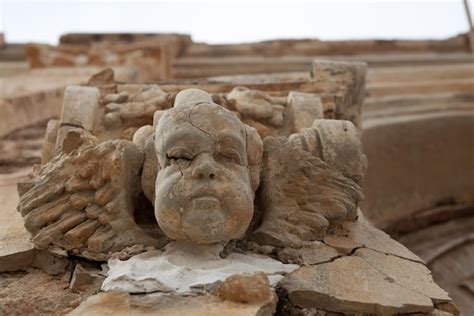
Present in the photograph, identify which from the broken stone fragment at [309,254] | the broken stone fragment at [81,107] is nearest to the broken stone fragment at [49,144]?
the broken stone fragment at [81,107]

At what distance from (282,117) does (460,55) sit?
4.35m

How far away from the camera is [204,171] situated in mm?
1586

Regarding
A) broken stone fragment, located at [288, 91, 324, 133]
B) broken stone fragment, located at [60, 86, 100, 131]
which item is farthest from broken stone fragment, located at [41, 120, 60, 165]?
broken stone fragment, located at [288, 91, 324, 133]

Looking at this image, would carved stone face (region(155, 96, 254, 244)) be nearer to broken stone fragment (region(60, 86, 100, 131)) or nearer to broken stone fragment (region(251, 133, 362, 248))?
broken stone fragment (region(251, 133, 362, 248))

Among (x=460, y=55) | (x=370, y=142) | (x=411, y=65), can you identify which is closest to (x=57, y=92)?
(x=370, y=142)

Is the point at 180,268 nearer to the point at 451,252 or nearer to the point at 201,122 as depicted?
the point at 201,122

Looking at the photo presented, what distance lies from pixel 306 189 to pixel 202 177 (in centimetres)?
38

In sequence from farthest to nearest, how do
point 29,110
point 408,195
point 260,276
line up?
point 408,195 → point 29,110 → point 260,276

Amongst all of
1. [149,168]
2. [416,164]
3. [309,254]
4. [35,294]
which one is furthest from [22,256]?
[416,164]

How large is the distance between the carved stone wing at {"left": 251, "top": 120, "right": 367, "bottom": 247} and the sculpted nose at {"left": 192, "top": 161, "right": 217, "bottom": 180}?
265 mm

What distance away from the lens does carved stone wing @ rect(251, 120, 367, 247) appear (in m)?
1.77

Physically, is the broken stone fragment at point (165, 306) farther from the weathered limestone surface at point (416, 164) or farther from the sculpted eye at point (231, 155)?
the weathered limestone surface at point (416, 164)

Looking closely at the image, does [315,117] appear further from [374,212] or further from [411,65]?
[411,65]

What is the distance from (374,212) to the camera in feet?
13.1
